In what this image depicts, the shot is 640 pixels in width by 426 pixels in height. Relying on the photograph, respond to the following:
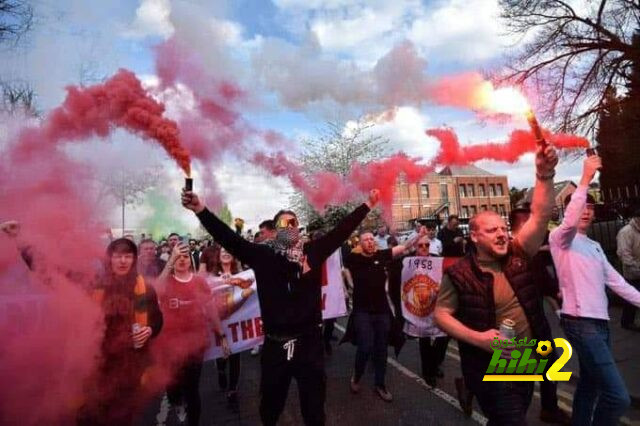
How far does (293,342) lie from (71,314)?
1797mm

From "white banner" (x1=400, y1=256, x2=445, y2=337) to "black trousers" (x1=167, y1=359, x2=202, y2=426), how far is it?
312 cm

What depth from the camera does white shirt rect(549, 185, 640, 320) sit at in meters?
3.61

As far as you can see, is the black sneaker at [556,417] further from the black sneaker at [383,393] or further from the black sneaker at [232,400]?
the black sneaker at [232,400]

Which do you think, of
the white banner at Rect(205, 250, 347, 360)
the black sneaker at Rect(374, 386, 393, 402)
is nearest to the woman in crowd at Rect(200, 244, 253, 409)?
the white banner at Rect(205, 250, 347, 360)

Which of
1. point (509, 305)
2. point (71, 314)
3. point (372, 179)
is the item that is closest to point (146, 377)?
point (71, 314)

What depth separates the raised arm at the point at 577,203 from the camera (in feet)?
11.6

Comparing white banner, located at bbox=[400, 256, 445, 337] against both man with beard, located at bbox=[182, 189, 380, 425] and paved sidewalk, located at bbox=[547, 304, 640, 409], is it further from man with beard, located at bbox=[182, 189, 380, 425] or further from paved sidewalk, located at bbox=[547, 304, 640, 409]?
man with beard, located at bbox=[182, 189, 380, 425]

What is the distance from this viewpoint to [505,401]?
9.35 ft

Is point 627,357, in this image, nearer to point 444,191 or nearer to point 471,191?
point 444,191

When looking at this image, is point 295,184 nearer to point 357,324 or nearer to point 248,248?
point 357,324

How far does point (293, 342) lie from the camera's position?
3.51m

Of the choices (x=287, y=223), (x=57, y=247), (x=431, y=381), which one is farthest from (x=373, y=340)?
(x=57, y=247)

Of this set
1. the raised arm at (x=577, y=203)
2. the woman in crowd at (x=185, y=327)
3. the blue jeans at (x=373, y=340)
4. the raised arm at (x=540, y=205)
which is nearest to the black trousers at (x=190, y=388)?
the woman in crowd at (x=185, y=327)

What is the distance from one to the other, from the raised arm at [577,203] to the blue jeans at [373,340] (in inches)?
105
